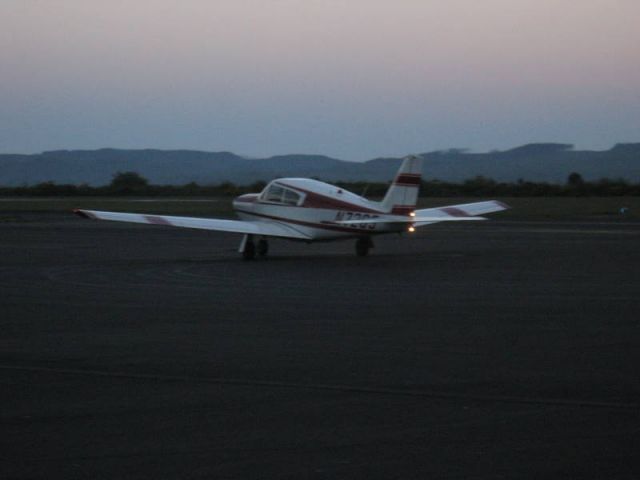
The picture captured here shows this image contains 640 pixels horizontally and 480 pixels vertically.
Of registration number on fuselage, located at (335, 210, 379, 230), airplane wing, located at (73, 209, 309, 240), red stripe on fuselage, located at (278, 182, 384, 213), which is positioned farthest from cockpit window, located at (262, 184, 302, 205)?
registration number on fuselage, located at (335, 210, 379, 230)

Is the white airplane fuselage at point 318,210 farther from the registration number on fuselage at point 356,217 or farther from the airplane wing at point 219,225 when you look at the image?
the airplane wing at point 219,225

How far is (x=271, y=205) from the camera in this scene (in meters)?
26.7

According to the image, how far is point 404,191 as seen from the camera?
25328mm

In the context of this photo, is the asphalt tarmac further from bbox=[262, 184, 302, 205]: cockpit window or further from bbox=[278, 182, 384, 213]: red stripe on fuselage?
bbox=[262, 184, 302, 205]: cockpit window

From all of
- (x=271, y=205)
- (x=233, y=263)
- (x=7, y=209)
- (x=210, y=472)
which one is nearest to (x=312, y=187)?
(x=271, y=205)

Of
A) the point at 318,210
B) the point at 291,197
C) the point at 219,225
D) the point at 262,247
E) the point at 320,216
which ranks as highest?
the point at 291,197

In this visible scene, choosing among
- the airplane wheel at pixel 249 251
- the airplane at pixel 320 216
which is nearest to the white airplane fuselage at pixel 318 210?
the airplane at pixel 320 216

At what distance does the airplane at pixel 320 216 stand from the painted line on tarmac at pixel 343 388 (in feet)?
47.6

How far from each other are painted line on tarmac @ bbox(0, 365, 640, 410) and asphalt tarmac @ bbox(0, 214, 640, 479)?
0.03 meters

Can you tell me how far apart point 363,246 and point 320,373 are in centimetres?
1569

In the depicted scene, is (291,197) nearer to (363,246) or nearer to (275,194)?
(275,194)

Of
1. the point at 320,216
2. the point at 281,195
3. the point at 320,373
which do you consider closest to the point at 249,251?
the point at 320,216

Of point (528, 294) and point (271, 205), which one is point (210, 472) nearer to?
point (528, 294)

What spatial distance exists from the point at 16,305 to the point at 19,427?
8068mm
